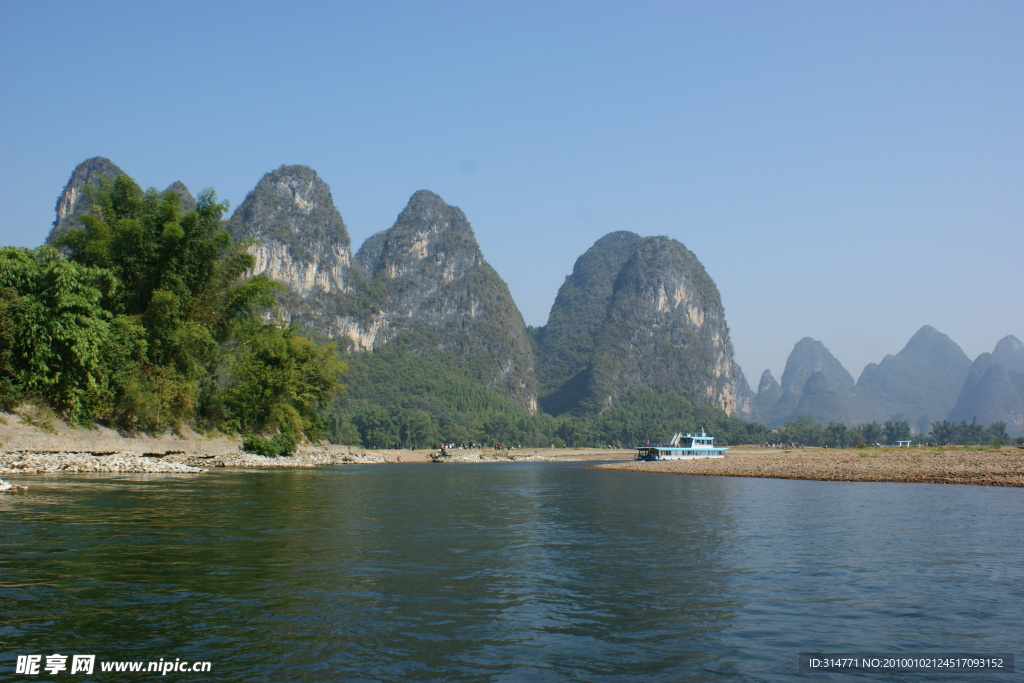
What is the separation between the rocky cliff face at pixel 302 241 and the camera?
5969 inches

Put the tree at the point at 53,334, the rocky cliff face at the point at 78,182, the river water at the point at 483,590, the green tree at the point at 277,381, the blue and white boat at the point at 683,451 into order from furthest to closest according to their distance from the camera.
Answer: the rocky cliff face at the point at 78,182 → the blue and white boat at the point at 683,451 → the green tree at the point at 277,381 → the tree at the point at 53,334 → the river water at the point at 483,590

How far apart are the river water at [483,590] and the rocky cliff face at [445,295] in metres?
159

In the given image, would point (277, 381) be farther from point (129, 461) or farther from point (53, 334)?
point (53, 334)

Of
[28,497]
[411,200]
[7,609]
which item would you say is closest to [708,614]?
[7,609]

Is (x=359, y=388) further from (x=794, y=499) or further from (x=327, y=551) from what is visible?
(x=327, y=551)

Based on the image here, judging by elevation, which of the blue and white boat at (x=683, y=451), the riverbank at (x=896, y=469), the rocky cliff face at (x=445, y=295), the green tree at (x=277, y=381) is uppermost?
the rocky cliff face at (x=445, y=295)

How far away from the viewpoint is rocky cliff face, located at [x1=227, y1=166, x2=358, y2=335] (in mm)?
151625

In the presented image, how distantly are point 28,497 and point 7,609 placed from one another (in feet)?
39.5

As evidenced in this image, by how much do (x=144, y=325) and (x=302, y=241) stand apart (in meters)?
125

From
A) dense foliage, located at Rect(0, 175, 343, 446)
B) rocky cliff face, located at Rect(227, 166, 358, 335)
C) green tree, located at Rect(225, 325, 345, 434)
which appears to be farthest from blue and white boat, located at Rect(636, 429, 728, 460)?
rocky cliff face, located at Rect(227, 166, 358, 335)

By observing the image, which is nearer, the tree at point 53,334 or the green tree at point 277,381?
the tree at point 53,334

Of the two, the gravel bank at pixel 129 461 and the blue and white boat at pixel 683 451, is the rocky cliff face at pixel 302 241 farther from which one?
the gravel bank at pixel 129 461

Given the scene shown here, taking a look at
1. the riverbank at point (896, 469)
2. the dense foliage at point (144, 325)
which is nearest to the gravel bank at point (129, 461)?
the dense foliage at point (144, 325)

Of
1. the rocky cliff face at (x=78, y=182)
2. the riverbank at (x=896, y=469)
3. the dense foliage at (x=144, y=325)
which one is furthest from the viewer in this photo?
the rocky cliff face at (x=78, y=182)
